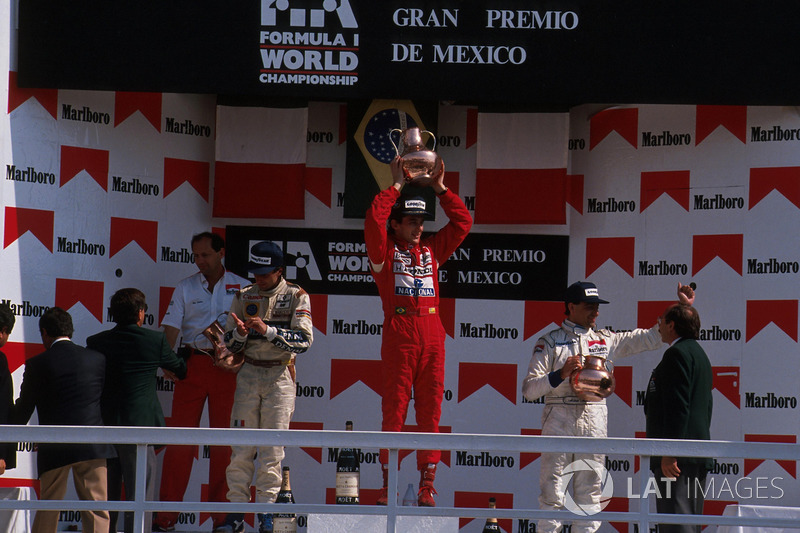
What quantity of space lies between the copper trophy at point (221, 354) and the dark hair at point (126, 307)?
58cm

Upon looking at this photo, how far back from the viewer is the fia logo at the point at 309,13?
6234 mm

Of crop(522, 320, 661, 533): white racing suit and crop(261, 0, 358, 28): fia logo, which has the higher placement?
crop(261, 0, 358, 28): fia logo

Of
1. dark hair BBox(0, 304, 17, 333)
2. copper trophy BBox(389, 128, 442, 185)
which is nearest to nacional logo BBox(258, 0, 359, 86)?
copper trophy BBox(389, 128, 442, 185)

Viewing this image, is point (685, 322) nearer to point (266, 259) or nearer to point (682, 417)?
point (682, 417)

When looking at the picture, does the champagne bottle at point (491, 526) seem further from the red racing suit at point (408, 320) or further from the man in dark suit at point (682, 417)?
the man in dark suit at point (682, 417)

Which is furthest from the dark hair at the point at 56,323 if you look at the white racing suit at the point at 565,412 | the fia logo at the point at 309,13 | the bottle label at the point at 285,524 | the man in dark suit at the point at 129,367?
the white racing suit at the point at 565,412

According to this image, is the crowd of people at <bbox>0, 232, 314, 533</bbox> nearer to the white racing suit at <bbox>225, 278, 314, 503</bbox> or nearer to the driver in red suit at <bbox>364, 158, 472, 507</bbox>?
the white racing suit at <bbox>225, 278, 314, 503</bbox>

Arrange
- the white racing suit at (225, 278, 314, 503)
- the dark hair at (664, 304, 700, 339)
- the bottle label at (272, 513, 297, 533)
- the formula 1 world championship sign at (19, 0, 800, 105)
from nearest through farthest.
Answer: the bottle label at (272, 513, 297, 533) → the dark hair at (664, 304, 700, 339) → the white racing suit at (225, 278, 314, 503) → the formula 1 world championship sign at (19, 0, 800, 105)

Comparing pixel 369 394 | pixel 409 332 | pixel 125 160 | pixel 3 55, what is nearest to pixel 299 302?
pixel 409 332

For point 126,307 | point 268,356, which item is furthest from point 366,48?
point 126,307

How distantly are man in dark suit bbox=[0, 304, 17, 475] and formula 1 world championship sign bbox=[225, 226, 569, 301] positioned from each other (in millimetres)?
1913

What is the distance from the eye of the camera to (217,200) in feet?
22.6

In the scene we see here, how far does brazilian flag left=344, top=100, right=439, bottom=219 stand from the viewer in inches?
269

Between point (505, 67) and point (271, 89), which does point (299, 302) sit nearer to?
point (271, 89)
